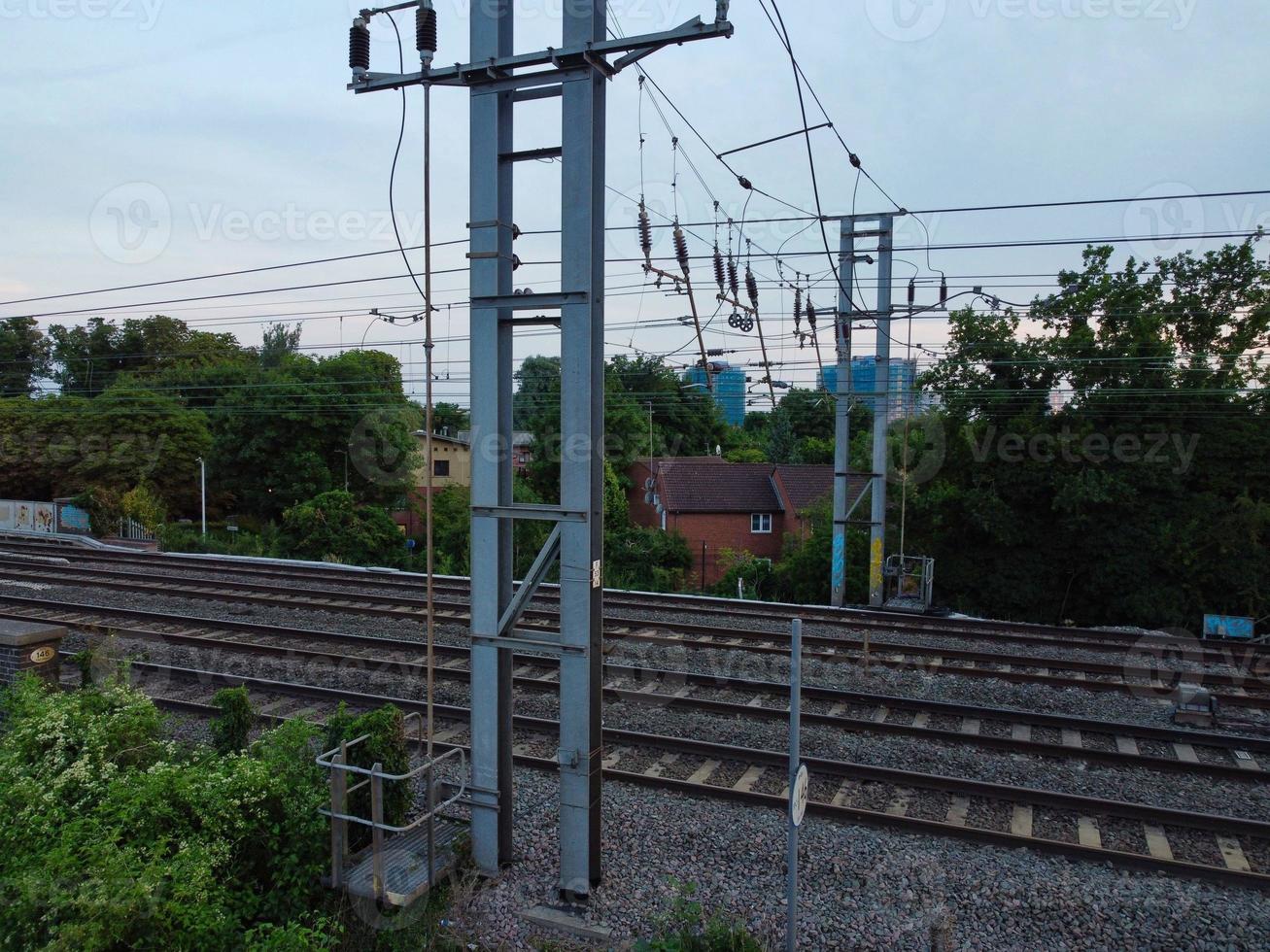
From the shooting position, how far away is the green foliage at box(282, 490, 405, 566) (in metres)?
29.4

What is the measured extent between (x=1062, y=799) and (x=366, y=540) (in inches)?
1026

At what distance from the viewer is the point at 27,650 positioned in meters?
8.31

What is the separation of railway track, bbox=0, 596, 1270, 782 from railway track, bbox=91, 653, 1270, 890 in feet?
4.09

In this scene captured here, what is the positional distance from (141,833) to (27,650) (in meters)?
4.14

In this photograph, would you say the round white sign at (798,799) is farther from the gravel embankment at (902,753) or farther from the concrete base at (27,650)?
the concrete base at (27,650)

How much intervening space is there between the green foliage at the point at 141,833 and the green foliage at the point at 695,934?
7.70 ft

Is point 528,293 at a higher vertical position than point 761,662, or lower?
higher

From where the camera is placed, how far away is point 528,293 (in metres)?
5.71

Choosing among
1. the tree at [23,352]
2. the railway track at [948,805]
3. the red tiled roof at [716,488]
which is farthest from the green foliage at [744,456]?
the tree at [23,352]

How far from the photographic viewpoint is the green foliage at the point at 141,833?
15.4 feet

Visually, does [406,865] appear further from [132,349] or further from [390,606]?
[132,349]

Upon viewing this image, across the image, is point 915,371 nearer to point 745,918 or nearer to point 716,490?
point 716,490

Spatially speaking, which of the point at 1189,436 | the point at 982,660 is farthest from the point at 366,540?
the point at 1189,436

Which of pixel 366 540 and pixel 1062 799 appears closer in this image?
pixel 1062 799
